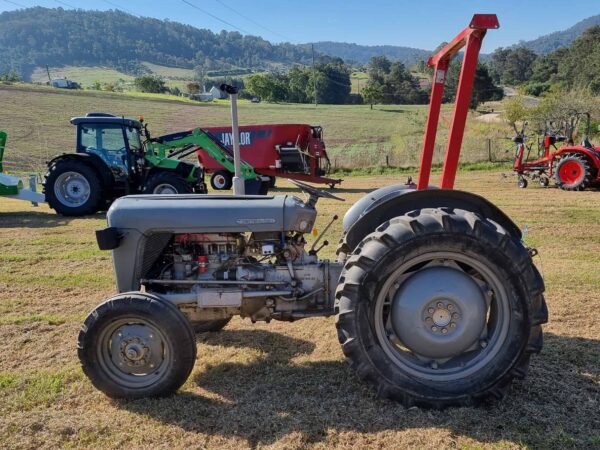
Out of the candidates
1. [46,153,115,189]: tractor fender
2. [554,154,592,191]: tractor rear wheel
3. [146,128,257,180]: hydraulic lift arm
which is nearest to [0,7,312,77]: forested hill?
[146,128,257,180]: hydraulic lift arm

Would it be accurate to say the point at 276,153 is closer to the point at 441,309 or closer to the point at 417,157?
the point at 417,157

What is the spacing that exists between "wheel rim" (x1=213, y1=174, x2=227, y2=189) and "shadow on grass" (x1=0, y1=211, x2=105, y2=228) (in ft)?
17.0

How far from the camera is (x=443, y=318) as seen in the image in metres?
2.95

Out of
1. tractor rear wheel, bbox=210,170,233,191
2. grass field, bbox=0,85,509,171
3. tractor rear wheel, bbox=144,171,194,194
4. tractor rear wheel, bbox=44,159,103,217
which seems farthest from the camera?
grass field, bbox=0,85,509,171

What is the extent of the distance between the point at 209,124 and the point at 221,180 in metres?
27.2

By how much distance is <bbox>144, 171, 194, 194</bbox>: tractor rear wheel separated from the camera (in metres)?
10.8

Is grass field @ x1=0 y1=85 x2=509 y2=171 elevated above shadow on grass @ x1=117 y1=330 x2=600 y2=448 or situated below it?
below

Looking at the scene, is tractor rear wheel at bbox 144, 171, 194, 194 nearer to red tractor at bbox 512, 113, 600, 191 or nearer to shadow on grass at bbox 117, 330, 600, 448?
shadow on grass at bbox 117, 330, 600, 448

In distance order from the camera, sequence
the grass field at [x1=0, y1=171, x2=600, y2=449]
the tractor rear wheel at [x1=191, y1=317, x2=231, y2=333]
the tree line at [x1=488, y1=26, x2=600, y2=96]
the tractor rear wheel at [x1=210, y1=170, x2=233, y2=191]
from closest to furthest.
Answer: the grass field at [x1=0, y1=171, x2=600, y2=449] → the tractor rear wheel at [x1=191, y1=317, x2=231, y2=333] → the tractor rear wheel at [x1=210, y1=170, x2=233, y2=191] → the tree line at [x1=488, y1=26, x2=600, y2=96]

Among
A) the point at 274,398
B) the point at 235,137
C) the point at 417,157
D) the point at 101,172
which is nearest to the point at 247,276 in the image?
the point at 274,398

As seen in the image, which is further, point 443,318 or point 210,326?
point 210,326

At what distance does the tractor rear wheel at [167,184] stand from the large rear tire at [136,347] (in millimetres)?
7936

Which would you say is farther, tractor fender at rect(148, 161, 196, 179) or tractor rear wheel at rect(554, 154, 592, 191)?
tractor rear wheel at rect(554, 154, 592, 191)

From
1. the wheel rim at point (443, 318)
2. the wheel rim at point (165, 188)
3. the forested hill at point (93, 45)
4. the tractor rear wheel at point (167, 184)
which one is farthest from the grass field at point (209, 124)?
the forested hill at point (93, 45)
